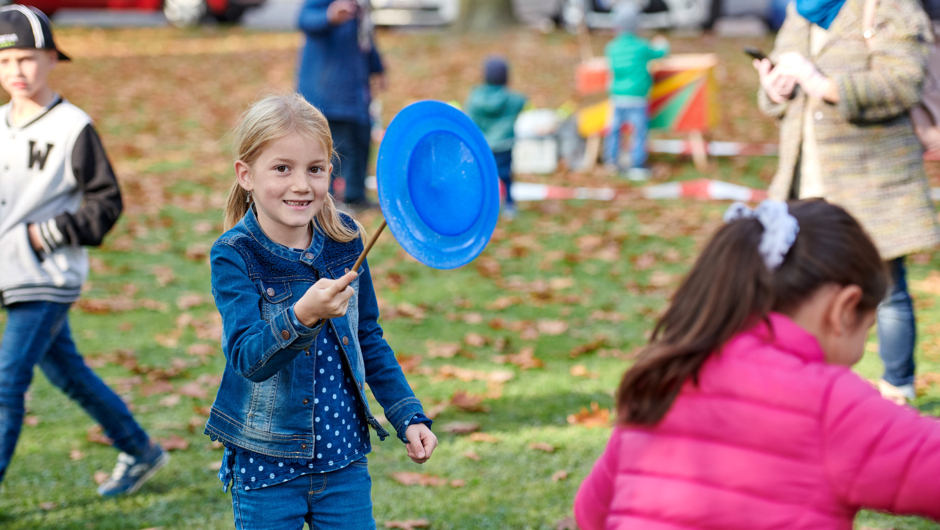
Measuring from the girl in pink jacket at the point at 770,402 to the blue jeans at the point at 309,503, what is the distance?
86 cm

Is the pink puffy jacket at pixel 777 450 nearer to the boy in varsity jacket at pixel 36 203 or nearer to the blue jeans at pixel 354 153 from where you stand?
the boy in varsity jacket at pixel 36 203

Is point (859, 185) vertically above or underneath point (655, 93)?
above

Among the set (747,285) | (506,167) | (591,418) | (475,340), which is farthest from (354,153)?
(747,285)

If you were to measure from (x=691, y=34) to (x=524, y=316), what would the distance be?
1571 cm

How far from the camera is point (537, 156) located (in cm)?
1218

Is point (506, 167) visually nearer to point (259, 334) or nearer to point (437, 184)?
point (437, 184)

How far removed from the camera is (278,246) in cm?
241

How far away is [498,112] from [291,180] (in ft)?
25.3

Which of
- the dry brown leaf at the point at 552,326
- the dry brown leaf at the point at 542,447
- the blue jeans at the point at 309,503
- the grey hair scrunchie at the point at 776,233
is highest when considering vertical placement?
the grey hair scrunchie at the point at 776,233

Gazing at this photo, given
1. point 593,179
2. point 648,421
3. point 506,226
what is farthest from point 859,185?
point 593,179

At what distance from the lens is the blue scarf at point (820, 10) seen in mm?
3816

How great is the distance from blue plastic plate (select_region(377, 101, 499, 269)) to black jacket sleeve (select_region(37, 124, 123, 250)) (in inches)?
77.1

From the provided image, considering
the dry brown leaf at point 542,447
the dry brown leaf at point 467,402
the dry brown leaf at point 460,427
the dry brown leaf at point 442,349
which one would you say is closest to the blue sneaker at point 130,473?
the dry brown leaf at point 460,427

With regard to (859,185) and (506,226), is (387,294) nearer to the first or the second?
(506,226)
